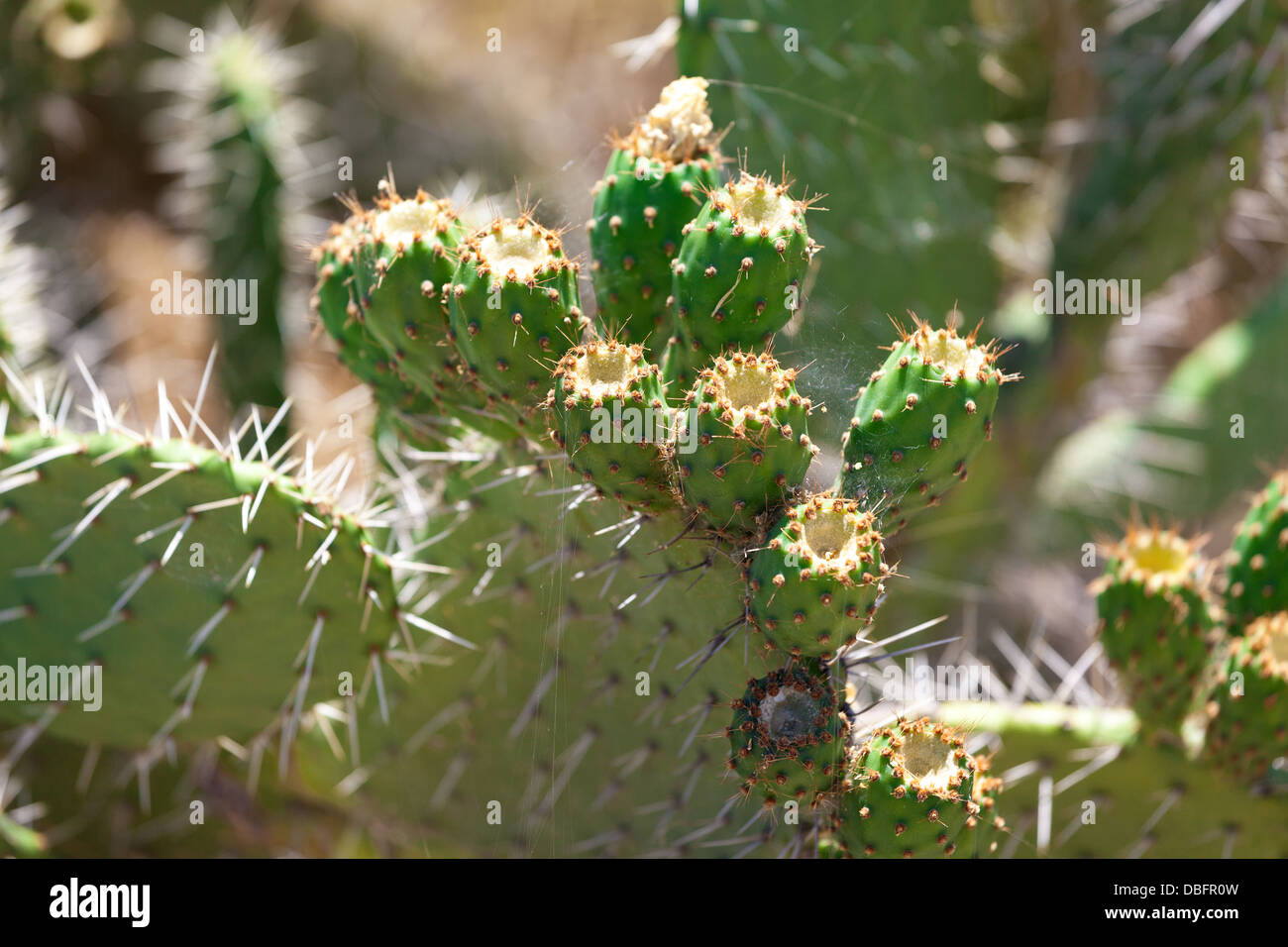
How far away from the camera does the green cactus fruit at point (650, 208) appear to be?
5.08ft

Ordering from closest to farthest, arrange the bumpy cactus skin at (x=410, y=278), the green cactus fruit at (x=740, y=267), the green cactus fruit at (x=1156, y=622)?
the green cactus fruit at (x=740, y=267), the bumpy cactus skin at (x=410, y=278), the green cactus fruit at (x=1156, y=622)

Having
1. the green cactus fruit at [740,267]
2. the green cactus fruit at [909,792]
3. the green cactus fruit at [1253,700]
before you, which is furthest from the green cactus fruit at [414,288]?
the green cactus fruit at [1253,700]

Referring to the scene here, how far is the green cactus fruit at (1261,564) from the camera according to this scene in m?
1.82

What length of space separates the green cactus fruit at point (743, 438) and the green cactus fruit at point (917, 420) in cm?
8

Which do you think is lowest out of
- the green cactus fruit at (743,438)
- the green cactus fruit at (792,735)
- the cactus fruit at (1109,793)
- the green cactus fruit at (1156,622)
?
the cactus fruit at (1109,793)

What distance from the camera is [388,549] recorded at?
2074mm

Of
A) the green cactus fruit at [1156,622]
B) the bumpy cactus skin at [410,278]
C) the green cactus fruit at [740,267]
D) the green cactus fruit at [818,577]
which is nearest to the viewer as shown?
the green cactus fruit at [818,577]

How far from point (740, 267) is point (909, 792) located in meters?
0.64

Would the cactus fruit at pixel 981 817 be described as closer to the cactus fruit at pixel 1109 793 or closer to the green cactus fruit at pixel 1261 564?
the cactus fruit at pixel 1109 793

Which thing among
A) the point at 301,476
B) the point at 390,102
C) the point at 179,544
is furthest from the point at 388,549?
the point at 390,102

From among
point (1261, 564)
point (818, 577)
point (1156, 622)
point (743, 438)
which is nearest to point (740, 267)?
point (743, 438)

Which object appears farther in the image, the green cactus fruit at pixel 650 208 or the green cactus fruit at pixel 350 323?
the green cactus fruit at pixel 350 323

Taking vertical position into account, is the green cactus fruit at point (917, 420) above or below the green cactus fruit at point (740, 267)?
below

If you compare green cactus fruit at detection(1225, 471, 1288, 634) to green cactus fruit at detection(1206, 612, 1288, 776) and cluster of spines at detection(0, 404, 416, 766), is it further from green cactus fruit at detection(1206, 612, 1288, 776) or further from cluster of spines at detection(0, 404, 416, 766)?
cluster of spines at detection(0, 404, 416, 766)
